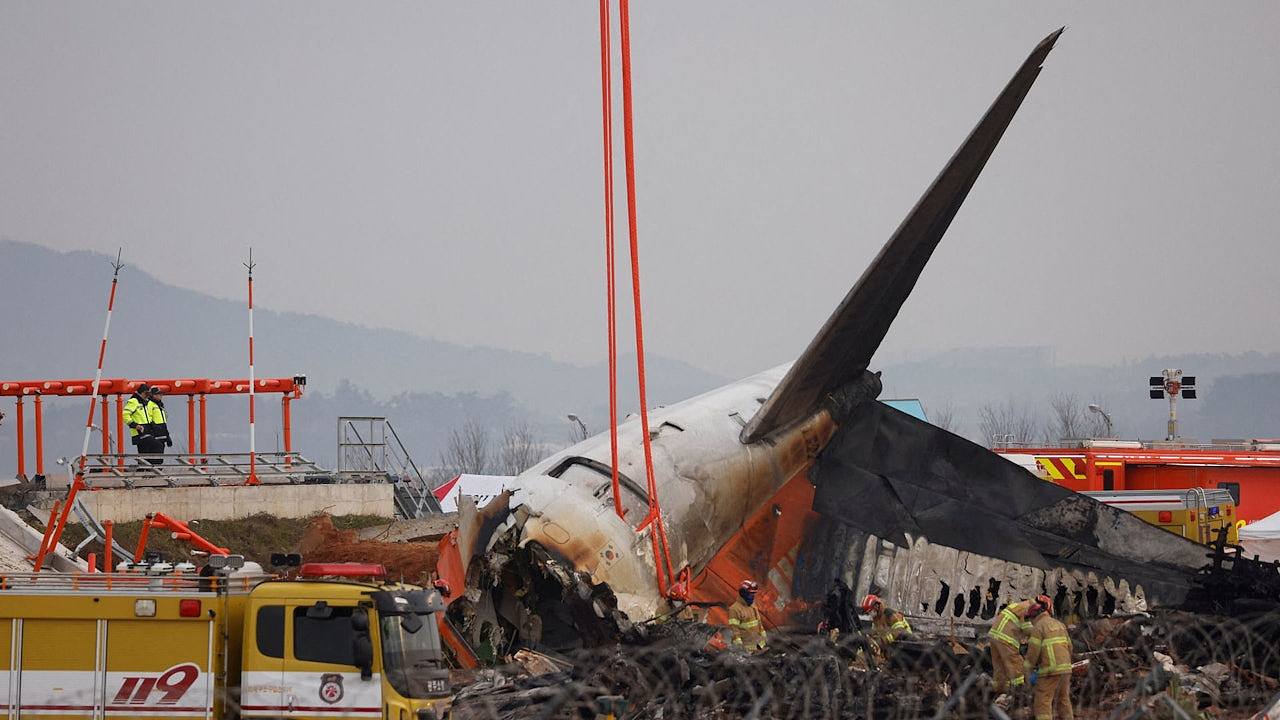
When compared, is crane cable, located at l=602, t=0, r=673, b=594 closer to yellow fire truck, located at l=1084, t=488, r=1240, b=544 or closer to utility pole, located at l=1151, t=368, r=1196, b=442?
yellow fire truck, located at l=1084, t=488, r=1240, b=544

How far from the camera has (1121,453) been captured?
37.7 m

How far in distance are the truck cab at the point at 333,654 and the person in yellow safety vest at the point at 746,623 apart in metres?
5.19

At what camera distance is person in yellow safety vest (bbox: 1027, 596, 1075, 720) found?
1252 centimetres

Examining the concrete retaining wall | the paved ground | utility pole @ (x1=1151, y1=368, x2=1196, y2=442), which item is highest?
utility pole @ (x1=1151, y1=368, x2=1196, y2=442)

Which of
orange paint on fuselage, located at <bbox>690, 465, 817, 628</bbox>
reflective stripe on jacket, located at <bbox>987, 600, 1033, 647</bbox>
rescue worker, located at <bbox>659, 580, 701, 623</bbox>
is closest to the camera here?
reflective stripe on jacket, located at <bbox>987, 600, 1033, 647</bbox>

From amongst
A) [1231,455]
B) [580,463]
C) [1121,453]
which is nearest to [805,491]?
[580,463]

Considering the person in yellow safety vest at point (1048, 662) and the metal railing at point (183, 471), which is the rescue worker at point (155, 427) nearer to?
the metal railing at point (183, 471)

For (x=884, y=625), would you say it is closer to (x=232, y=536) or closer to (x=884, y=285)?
(x=884, y=285)

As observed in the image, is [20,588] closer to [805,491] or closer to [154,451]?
[805,491]

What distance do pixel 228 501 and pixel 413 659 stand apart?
45.6 ft

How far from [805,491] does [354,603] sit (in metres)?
10.8

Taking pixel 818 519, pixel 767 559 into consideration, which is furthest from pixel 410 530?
pixel 818 519

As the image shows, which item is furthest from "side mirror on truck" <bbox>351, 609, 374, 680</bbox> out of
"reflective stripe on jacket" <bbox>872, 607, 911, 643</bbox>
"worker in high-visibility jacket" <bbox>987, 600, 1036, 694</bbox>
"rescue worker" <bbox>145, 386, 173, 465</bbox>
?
"rescue worker" <bbox>145, 386, 173, 465</bbox>

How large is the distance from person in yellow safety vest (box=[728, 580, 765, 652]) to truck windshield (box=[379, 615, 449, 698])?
15.9 ft
